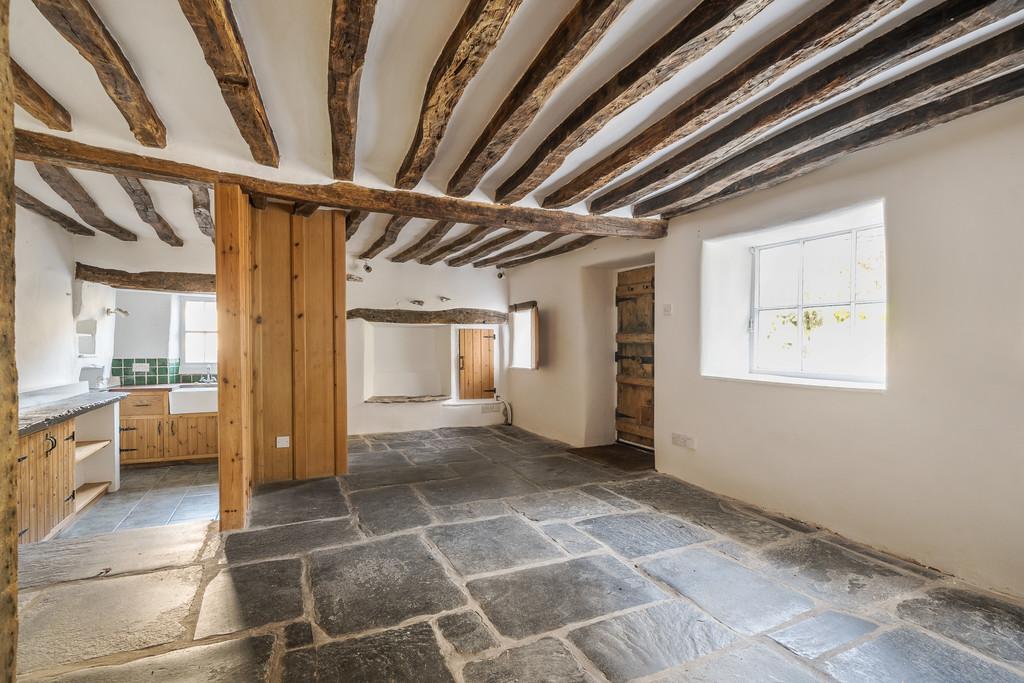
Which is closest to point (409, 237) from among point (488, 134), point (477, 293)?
point (477, 293)

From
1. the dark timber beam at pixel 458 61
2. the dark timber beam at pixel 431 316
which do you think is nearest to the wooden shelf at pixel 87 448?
the dark timber beam at pixel 431 316

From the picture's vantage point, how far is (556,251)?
5.33 m

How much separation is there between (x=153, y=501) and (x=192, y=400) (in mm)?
1427

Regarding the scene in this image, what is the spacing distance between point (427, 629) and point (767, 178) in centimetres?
318

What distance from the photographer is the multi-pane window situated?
2.87 meters

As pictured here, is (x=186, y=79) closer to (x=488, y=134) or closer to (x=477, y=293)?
(x=488, y=134)

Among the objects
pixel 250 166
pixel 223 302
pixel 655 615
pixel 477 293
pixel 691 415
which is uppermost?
pixel 250 166

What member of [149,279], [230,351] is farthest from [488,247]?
[149,279]

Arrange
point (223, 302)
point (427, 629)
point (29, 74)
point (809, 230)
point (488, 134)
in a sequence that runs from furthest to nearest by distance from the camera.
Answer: point (809, 230), point (223, 302), point (488, 134), point (29, 74), point (427, 629)

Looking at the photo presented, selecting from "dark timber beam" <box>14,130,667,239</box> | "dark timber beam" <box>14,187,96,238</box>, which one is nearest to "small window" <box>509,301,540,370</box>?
"dark timber beam" <box>14,130,667,239</box>

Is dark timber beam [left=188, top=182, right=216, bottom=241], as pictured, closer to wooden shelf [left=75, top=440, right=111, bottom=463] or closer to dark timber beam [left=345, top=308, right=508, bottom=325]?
dark timber beam [left=345, top=308, right=508, bottom=325]

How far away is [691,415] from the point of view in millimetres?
3838

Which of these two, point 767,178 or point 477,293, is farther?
point 477,293

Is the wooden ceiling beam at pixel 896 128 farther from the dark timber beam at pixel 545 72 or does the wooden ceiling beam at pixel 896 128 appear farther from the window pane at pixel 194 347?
the window pane at pixel 194 347
